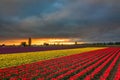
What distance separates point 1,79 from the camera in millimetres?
13750

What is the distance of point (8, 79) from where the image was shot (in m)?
13.7

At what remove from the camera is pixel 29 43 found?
12569 centimetres

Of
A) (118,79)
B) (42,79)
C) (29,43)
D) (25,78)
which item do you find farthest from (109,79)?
(29,43)

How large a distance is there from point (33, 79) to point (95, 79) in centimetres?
443

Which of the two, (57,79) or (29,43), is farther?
(29,43)

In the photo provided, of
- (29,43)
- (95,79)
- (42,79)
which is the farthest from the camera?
(29,43)

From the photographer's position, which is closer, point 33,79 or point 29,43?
point 33,79

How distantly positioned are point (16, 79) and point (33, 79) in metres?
1.15

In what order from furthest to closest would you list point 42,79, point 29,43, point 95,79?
point 29,43 → point 95,79 → point 42,79

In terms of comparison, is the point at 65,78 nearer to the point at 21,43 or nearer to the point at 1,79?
the point at 1,79

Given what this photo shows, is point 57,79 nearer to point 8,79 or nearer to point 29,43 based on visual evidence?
point 8,79

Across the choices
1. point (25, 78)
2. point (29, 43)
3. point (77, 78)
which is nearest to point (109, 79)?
point (77, 78)

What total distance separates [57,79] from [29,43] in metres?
114

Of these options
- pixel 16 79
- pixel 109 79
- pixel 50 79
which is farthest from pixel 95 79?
pixel 16 79
